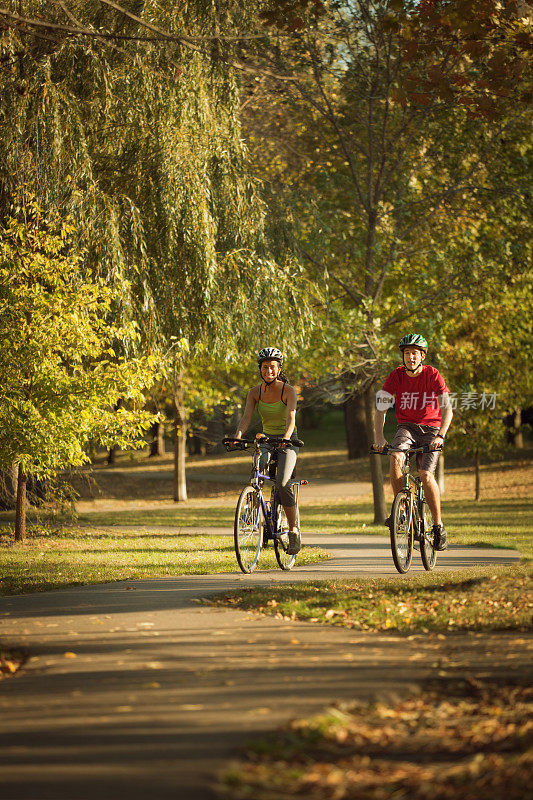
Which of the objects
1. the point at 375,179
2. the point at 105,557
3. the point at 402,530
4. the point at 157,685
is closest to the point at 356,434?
the point at 375,179

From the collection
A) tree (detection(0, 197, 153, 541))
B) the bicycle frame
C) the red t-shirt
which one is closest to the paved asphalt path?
the bicycle frame

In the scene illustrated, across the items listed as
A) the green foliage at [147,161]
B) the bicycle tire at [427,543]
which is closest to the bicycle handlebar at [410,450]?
the bicycle tire at [427,543]

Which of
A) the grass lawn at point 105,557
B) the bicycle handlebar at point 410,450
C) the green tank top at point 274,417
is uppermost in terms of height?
the green tank top at point 274,417

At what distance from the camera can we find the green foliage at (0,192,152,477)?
12141 mm

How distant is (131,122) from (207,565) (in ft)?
25.0

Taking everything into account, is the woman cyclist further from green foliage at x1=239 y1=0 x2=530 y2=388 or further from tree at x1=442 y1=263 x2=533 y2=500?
tree at x1=442 y1=263 x2=533 y2=500

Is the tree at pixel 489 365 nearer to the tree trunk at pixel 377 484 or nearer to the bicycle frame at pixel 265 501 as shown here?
the tree trunk at pixel 377 484

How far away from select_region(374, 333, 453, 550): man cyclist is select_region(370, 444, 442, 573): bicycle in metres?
0.10

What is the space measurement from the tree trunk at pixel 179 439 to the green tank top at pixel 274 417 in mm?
12976

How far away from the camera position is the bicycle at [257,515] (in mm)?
9094

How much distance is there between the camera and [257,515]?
30.5ft

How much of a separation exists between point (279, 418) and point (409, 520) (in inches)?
62.5

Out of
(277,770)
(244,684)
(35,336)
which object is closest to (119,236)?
(35,336)

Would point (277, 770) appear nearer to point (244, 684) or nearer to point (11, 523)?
point (244, 684)
